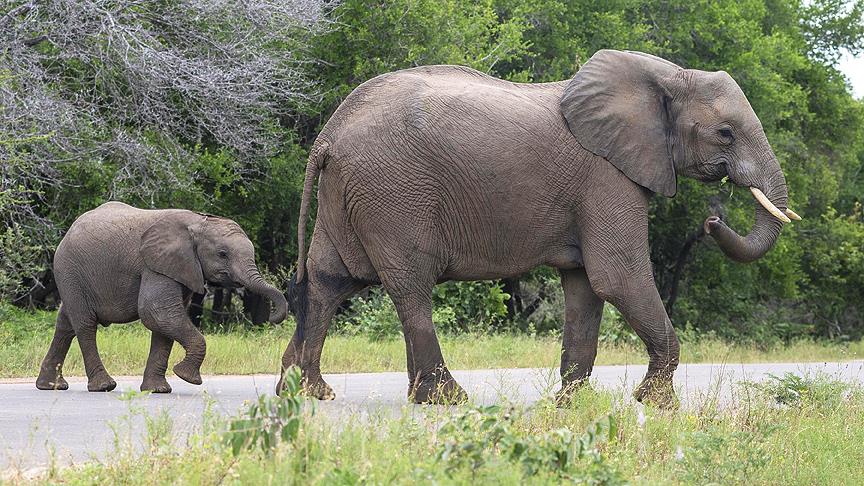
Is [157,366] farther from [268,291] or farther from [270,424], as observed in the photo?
[270,424]

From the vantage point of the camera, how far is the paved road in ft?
24.0

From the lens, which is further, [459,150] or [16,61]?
[16,61]

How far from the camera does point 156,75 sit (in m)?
20.8

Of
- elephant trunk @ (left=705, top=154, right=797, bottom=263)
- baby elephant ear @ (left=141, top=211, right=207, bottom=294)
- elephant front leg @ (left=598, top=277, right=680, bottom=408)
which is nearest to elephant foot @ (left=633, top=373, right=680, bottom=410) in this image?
elephant front leg @ (left=598, top=277, right=680, bottom=408)

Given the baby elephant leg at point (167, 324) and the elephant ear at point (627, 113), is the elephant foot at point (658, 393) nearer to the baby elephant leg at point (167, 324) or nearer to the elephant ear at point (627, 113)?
the elephant ear at point (627, 113)

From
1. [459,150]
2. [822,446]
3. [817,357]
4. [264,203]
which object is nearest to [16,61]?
[264,203]

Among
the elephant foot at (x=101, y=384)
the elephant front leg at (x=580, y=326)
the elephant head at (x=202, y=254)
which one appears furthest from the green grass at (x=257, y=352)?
the elephant front leg at (x=580, y=326)

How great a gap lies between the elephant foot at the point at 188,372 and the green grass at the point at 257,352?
132 inches

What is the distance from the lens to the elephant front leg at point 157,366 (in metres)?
11.8

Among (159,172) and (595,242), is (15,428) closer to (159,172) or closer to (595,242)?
(595,242)

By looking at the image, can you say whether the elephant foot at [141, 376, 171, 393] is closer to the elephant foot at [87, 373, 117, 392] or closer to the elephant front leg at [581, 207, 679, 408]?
the elephant foot at [87, 373, 117, 392]

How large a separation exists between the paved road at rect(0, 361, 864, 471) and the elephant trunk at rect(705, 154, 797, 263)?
1083 millimetres

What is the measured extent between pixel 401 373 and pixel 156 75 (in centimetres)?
744

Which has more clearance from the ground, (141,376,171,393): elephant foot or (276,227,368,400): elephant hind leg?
(276,227,368,400): elephant hind leg
